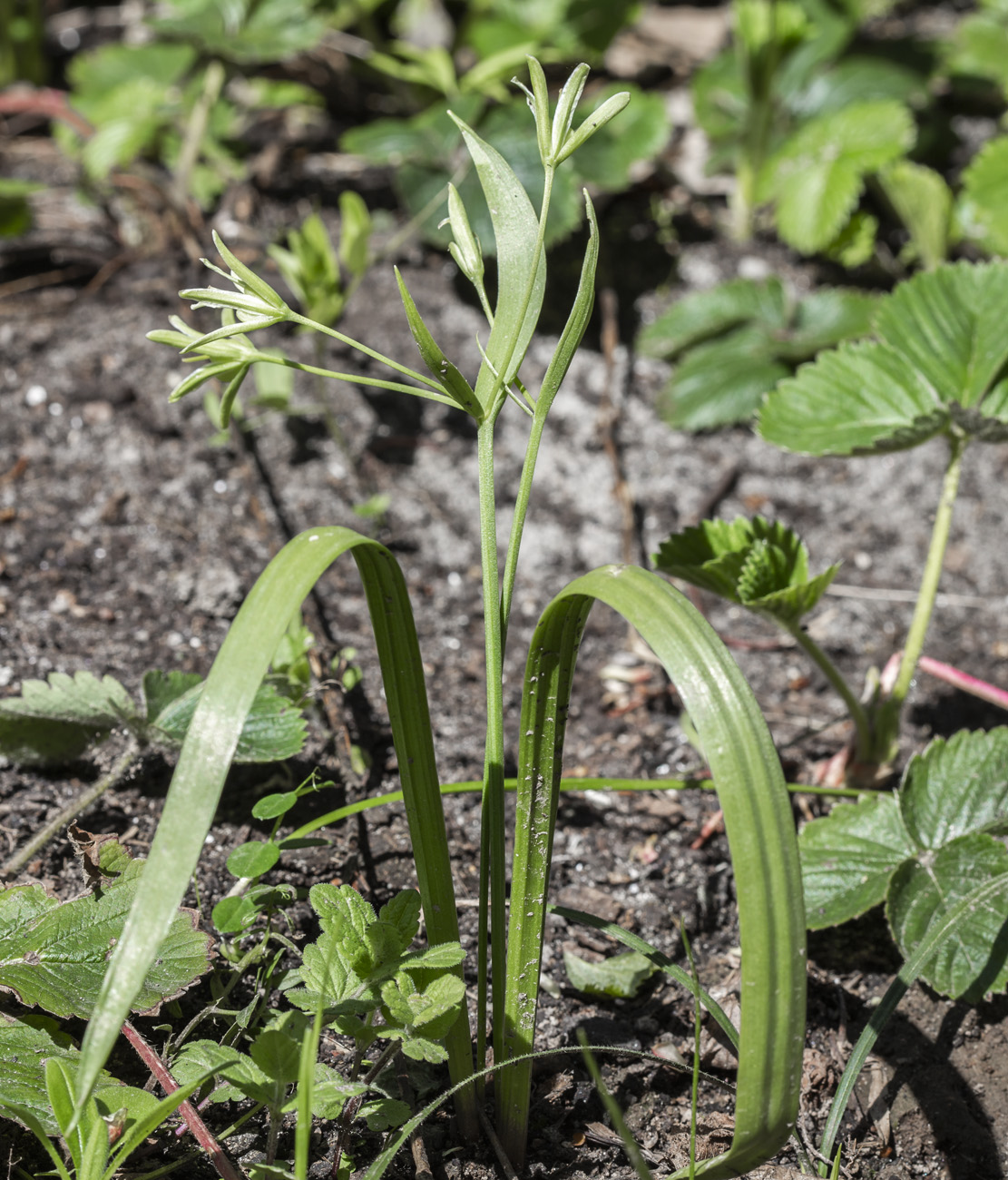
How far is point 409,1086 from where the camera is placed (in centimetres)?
96

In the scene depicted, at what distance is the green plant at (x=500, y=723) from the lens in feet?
2.10

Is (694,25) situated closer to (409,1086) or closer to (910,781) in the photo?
(910,781)

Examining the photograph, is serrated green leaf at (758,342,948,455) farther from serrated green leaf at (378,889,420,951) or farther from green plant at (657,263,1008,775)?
serrated green leaf at (378,889,420,951)

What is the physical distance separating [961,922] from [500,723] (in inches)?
22.2

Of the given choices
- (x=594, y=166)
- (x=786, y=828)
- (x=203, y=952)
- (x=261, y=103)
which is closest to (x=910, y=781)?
(x=786, y=828)

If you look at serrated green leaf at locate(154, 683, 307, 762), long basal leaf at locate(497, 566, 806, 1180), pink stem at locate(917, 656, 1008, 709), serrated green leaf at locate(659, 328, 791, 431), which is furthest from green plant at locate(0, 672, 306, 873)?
serrated green leaf at locate(659, 328, 791, 431)

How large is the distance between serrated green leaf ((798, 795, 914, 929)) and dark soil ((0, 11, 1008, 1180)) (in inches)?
4.5

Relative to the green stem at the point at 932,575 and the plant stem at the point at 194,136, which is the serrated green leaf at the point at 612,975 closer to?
the green stem at the point at 932,575

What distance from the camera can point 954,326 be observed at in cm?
134

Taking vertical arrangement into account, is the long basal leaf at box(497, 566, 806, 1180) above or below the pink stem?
above

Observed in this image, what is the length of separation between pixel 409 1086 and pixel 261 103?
221 cm

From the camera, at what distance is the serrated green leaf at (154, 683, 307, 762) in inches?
43.2

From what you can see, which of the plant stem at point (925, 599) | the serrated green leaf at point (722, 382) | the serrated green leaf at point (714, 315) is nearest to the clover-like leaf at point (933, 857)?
the plant stem at point (925, 599)

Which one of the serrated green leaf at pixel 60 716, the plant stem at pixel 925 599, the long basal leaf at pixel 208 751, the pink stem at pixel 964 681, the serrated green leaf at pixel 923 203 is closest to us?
the long basal leaf at pixel 208 751
